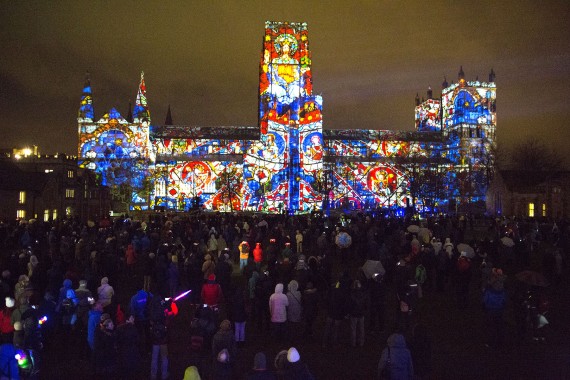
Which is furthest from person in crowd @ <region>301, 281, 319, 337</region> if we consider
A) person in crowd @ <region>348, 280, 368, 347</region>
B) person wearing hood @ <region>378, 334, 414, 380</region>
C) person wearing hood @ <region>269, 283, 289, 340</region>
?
person wearing hood @ <region>378, 334, 414, 380</region>

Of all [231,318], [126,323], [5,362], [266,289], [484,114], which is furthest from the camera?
[484,114]

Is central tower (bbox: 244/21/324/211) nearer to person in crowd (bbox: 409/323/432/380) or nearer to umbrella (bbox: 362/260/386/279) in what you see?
umbrella (bbox: 362/260/386/279)

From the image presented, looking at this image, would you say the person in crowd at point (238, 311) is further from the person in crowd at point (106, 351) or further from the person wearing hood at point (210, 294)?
the person in crowd at point (106, 351)

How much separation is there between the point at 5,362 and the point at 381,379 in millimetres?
4865

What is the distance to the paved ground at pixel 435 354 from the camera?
10.6 metres

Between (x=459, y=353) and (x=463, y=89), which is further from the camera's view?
(x=463, y=89)

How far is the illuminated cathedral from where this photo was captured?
73.2 meters

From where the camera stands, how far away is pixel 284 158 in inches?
3002

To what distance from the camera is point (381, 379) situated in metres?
7.62

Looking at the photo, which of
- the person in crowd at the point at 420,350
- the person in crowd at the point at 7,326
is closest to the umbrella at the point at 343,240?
the person in crowd at the point at 7,326

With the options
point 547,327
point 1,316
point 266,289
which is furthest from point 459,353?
point 1,316

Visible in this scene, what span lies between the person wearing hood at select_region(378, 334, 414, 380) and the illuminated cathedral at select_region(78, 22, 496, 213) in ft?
202

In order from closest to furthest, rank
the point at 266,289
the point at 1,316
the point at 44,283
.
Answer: the point at 1,316 < the point at 266,289 < the point at 44,283

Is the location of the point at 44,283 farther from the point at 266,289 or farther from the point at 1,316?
the point at 266,289
